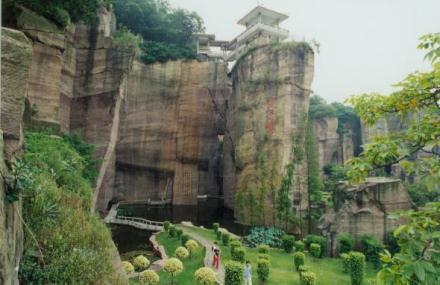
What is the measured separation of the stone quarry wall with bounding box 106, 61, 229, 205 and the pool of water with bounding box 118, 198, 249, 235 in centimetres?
147

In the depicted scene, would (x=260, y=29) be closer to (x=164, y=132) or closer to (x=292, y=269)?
(x=164, y=132)

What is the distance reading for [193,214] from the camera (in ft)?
98.7

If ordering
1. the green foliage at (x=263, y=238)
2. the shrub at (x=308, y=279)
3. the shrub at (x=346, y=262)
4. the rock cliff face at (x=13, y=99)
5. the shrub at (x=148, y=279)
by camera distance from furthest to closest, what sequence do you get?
the green foliage at (x=263, y=238), the shrub at (x=346, y=262), the shrub at (x=308, y=279), the shrub at (x=148, y=279), the rock cliff face at (x=13, y=99)

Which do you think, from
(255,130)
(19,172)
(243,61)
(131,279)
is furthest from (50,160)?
(243,61)

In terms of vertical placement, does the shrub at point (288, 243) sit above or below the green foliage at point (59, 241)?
below

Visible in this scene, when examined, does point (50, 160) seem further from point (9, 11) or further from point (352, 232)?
point (352, 232)

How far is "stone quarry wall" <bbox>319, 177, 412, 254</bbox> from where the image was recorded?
16812 millimetres

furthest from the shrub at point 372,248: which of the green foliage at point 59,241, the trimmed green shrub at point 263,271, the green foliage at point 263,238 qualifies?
the green foliage at point 59,241

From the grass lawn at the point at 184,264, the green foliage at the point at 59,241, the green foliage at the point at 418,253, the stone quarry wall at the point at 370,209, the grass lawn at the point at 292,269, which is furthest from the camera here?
the stone quarry wall at the point at 370,209

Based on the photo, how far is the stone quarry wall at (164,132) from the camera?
32062 millimetres

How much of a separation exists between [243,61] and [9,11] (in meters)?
17.9

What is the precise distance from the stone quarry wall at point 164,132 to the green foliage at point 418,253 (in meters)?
30.5

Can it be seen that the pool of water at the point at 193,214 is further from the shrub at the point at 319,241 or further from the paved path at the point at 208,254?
the shrub at the point at 319,241

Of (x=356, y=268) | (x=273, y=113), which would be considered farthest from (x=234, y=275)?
(x=273, y=113)
